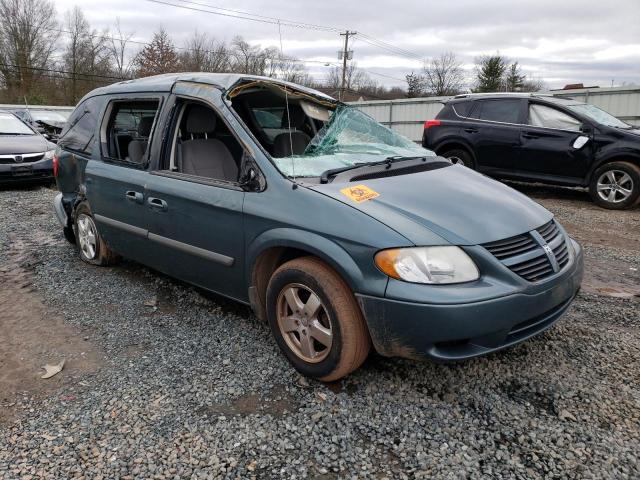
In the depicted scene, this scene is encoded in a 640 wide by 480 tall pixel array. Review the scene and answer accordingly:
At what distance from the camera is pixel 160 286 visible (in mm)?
4266

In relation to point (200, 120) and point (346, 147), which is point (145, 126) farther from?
point (346, 147)

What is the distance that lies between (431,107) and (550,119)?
9.36 metres

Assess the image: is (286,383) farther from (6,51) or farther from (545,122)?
(6,51)

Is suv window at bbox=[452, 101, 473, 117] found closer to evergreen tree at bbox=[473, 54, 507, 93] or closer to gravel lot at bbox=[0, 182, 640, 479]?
gravel lot at bbox=[0, 182, 640, 479]

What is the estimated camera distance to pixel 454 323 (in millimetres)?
2266

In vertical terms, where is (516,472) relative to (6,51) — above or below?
below

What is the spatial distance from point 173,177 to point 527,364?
2.57 m

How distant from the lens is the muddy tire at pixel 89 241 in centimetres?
456

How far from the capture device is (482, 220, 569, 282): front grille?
2445 millimetres

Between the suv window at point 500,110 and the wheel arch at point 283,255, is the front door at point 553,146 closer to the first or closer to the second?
the suv window at point 500,110

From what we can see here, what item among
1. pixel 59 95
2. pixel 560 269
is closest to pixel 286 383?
pixel 560 269

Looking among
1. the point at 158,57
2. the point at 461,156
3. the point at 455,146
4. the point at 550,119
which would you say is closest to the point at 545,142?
the point at 550,119

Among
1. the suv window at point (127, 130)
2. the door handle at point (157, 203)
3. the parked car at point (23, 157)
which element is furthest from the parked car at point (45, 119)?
the door handle at point (157, 203)

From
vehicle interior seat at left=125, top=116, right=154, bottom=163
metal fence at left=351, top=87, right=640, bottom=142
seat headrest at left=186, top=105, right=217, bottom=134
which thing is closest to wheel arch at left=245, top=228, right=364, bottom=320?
seat headrest at left=186, top=105, right=217, bottom=134
